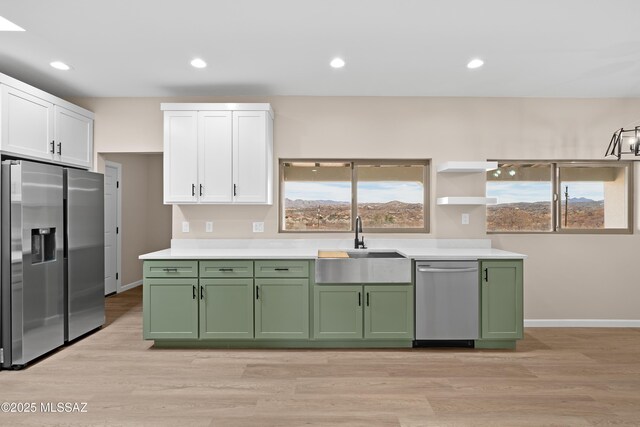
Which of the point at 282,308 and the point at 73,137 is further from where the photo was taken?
the point at 73,137

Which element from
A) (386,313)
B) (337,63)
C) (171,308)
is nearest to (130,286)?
(171,308)

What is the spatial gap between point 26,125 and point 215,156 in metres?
1.55

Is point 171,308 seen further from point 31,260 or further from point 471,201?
point 471,201

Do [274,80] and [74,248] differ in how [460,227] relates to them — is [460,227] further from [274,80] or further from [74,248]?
[74,248]

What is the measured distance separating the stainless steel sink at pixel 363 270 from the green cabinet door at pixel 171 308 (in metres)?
1.15

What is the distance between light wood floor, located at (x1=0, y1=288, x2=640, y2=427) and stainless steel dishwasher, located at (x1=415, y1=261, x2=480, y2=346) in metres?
0.18

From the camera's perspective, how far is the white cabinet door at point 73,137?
3551mm

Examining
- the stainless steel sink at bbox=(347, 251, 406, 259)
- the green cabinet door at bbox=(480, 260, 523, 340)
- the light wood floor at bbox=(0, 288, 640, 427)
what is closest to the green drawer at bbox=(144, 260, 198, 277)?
the light wood floor at bbox=(0, 288, 640, 427)

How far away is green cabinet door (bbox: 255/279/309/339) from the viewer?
11.0 feet

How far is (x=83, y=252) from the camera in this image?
3533 mm

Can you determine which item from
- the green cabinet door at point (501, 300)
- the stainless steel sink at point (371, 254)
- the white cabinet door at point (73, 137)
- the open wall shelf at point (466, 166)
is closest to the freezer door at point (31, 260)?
the white cabinet door at point (73, 137)

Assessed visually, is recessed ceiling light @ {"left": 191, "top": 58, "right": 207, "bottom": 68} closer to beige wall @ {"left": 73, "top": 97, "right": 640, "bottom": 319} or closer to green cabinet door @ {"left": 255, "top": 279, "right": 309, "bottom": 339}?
beige wall @ {"left": 73, "top": 97, "right": 640, "bottom": 319}

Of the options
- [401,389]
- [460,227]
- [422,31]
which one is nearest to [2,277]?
[401,389]

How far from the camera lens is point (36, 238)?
305cm
